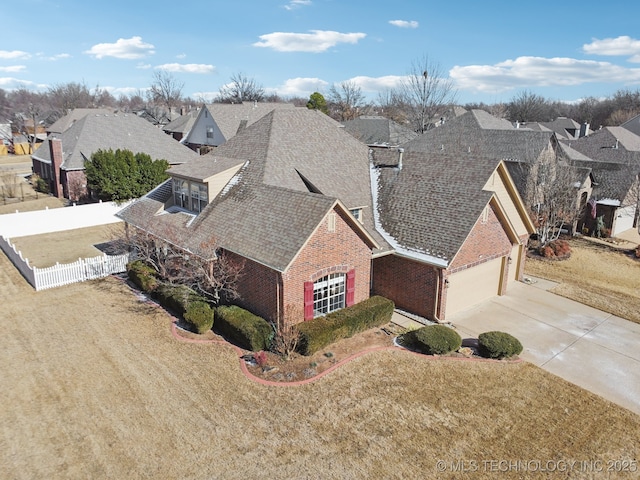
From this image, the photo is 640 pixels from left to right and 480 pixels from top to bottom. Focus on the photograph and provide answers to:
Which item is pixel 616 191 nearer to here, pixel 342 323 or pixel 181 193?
pixel 342 323

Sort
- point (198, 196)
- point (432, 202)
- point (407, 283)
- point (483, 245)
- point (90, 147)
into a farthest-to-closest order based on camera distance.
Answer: point (90, 147)
point (198, 196)
point (432, 202)
point (483, 245)
point (407, 283)

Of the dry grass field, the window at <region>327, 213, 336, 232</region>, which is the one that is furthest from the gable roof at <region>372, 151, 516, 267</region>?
the dry grass field

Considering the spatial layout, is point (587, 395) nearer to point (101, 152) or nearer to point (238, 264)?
point (238, 264)

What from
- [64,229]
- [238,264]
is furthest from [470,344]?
[64,229]

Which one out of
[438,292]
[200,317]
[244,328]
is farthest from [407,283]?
[200,317]

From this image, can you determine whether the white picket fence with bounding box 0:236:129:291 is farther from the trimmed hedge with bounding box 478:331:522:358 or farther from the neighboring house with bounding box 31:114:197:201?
the trimmed hedge with bounding box 478:331:522:358
